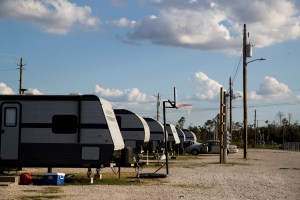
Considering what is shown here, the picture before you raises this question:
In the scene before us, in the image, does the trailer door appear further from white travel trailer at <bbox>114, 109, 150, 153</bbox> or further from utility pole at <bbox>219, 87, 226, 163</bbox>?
utility pole at <bbox>219, 87, 226, 163</bbox>

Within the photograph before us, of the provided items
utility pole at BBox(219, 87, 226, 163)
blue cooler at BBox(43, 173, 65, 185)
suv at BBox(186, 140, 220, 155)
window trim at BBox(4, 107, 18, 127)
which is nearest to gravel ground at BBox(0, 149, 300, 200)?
blue cooler at BBox(43, 173, 65, 185)

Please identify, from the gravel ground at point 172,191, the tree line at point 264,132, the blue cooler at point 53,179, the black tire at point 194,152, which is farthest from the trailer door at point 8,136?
the tree line at point 264,132

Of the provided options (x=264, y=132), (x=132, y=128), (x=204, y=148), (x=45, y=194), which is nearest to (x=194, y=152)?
(x=204, y=148)

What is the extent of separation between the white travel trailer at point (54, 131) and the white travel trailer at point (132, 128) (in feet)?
32.4

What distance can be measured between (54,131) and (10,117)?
1.49 metres

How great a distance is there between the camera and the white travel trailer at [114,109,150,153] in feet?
87.0

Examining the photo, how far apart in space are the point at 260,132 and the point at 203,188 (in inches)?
4684

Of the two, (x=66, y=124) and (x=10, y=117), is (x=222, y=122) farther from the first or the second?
(x=10, y=117)

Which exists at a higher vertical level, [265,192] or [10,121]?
[10,121]

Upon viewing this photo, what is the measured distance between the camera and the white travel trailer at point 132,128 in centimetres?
2652

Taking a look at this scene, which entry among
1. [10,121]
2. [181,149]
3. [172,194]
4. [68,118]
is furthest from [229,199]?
A: [181,149]

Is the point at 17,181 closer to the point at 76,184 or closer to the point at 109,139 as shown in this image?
the point at 76,184

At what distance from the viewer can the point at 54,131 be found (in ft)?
54.3

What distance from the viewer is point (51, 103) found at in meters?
16.6
